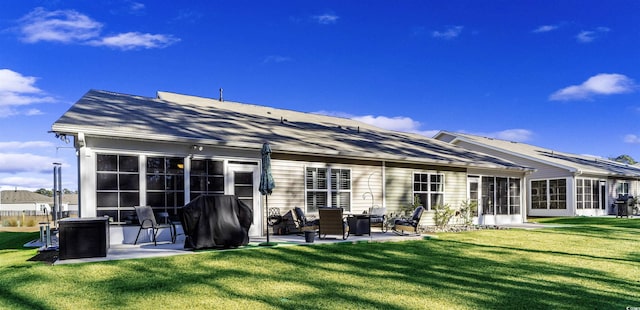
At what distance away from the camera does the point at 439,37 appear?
2375cm

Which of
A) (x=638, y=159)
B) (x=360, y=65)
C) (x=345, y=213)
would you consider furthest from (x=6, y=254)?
(x=638, y=159)

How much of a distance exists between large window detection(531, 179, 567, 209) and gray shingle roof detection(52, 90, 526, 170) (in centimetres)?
739

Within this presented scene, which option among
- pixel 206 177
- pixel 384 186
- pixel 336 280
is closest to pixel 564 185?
pixel 384 186

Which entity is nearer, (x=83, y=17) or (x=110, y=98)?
(x=110, y=98)

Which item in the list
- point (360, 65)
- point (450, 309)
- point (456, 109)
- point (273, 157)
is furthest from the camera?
point (456, 109)

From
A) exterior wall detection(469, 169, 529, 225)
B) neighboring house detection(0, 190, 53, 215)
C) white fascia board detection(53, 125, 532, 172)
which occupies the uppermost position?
white fascia board detection(53, 125, 532, 172)

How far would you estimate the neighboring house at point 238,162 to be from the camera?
9.40 meters

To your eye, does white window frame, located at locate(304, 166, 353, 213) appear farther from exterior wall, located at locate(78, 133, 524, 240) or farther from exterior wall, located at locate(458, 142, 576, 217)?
exterior wall, located at locate(458, 142, 576, 217)

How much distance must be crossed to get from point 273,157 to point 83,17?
8967 mm

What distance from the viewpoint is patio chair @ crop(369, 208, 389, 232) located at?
1244 centimetres

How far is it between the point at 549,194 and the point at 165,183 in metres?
21.5

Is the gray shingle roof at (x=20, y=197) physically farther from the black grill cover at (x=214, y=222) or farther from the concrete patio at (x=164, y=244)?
the black grill cover at (x=214, y=222)

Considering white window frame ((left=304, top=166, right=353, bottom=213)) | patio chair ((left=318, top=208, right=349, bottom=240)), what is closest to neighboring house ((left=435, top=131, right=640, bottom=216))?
white window frame ((left=304, top=166, right=353, bottom=213))

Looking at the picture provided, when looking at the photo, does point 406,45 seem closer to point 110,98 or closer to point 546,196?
point 546,196
